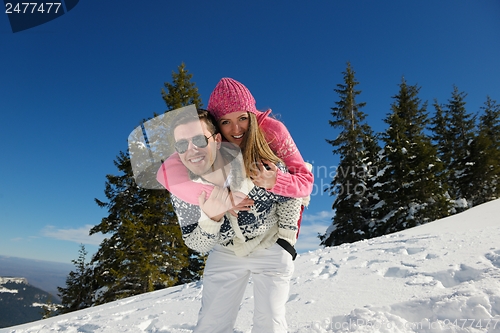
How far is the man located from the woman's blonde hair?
0.05 metres

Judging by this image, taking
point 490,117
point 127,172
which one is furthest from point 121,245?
point 490,117

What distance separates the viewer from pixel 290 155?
1982 millimetres

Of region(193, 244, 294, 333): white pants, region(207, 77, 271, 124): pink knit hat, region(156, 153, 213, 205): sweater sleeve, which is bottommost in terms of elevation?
region(193, 244, 294, 333): white pants

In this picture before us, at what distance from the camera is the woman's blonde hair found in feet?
5.71

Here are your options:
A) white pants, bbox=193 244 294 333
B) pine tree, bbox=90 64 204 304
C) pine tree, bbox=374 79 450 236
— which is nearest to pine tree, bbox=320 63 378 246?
pine tree, bbox=374 79 450 236

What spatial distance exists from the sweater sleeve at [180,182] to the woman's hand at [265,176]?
277mm

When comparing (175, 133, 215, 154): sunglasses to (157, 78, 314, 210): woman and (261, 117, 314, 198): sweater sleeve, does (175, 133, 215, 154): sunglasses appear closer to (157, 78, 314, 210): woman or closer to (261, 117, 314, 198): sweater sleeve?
(157, 78, 314, 210): woman

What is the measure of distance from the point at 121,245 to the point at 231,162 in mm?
12054

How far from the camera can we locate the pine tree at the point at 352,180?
1672 centimetres

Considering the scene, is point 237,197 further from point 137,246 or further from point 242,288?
point 137,246

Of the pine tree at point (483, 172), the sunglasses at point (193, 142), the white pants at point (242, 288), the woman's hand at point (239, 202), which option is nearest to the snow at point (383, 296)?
the white pants at point (242, 288)

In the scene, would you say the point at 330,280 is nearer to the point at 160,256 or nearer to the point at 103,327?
the point at 103,327

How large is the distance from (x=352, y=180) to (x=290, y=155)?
1618 cm

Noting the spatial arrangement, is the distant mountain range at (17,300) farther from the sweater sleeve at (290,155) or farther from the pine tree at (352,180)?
the sweater sleeve at (290,155)
